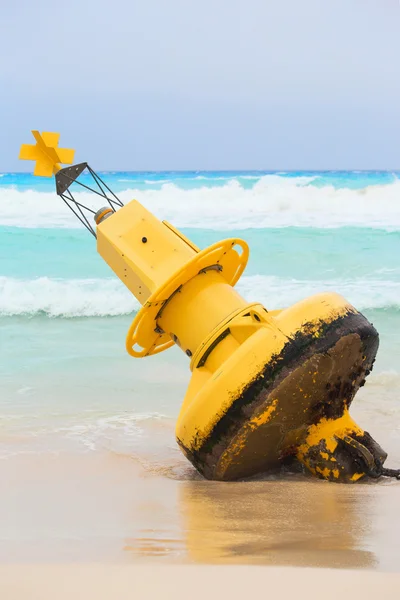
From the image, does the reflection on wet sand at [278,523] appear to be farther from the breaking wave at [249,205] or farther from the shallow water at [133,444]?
the breaking wave at [249,205]

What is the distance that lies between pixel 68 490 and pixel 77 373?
250 cm

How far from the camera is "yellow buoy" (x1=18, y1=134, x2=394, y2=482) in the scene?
121 inches

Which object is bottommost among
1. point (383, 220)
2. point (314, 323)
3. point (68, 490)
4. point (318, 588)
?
point (383, 220)

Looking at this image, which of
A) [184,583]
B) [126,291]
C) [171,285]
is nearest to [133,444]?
[171,285]

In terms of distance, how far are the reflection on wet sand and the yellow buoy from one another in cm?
12

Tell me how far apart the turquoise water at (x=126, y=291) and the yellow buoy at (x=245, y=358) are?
0.85 meters

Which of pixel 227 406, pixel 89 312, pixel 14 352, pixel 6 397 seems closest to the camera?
pixel 227 406

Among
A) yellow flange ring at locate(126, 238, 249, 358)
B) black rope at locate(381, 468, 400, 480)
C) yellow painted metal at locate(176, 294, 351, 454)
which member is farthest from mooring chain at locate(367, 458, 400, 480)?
yellow flange ring at locate(126, 238, 249, 358)

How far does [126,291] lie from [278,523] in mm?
6835

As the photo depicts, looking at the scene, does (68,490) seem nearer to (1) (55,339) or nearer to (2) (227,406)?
(2) (227,406)

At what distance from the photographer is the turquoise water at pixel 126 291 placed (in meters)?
4.79

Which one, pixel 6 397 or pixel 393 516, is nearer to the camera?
pixel 393 516

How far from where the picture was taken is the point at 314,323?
314 centimetres

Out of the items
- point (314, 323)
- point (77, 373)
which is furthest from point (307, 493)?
point (77, 373)
